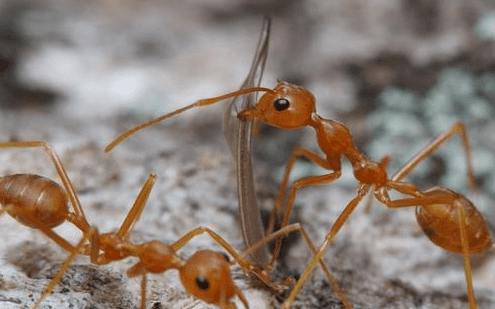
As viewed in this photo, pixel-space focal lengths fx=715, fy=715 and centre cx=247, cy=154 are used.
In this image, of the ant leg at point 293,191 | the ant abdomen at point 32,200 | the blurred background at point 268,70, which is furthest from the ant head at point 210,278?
the blurred background at point 268,70

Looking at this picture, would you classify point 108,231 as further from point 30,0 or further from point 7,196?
point 30,0

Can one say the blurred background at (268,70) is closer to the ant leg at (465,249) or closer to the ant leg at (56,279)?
the ant leg at (465,249)

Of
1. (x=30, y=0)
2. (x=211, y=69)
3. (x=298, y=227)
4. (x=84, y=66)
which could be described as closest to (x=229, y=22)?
(x=211, y=69)

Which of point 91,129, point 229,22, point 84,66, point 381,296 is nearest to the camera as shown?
point 381,296

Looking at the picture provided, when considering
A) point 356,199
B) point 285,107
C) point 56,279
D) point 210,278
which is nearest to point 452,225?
point 356,199

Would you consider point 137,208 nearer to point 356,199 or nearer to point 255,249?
point 255,249

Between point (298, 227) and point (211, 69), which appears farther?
point (211, 69)
